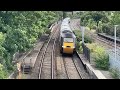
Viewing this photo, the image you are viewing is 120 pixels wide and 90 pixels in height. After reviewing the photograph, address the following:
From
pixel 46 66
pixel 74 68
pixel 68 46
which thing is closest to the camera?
pixel 74 68

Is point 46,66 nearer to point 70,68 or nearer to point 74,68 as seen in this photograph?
point 70,68

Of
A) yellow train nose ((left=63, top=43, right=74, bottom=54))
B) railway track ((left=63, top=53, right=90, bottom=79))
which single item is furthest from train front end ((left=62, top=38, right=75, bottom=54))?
railway track ((left=63, top=53, right=90, bottom=79))

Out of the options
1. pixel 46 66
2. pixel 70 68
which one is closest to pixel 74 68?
pixel 70 68

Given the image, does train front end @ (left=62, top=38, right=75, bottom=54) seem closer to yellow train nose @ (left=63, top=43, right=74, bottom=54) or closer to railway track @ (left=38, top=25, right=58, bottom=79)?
yellow train nose @ (left=63, top=43, right=74, bottom=54)

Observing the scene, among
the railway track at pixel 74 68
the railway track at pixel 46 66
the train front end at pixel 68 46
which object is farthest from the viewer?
the train front end at pixel 68 46

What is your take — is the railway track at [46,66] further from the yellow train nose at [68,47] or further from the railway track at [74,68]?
the yellow train nose at [68,47]

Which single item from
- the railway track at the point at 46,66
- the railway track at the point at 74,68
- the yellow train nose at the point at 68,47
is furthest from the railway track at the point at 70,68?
the yellow train nose at the point at 68,47

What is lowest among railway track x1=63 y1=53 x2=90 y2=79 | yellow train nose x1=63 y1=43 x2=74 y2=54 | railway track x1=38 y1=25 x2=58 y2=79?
railway track x1=63 y1=53 x2=90 y2=79

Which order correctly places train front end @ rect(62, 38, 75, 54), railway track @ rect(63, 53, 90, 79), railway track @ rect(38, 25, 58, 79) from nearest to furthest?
railway track @ rect(38, 25, 58, 79) → railway track @ rect(63, 53, 90, 79) → train front end @ rect(62, 38, 75, 54)

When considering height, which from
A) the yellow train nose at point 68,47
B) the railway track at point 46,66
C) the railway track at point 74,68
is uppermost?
the yellow train nose at point 68,47

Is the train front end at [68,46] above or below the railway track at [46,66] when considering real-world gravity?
above
